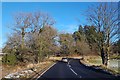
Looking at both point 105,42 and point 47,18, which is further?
point 47,18

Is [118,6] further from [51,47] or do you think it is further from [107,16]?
[51,47]

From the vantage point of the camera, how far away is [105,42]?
42125 millimetres

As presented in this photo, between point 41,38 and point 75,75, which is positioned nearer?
point 75,75

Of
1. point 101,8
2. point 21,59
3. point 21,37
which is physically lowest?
Answer: point 21,59

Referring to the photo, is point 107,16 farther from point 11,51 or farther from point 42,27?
point 42,27

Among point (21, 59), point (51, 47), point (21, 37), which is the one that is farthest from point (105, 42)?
point (51, 47)

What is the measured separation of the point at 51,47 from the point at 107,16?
3175cm

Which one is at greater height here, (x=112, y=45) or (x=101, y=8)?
(x=101, y=8)

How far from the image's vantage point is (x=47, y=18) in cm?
6150

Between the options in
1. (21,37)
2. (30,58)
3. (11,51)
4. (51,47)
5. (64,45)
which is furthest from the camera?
(64,45)

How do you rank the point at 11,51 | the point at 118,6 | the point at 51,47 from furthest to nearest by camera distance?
the point at 51,47
the point at 11,51
the point at 118,6

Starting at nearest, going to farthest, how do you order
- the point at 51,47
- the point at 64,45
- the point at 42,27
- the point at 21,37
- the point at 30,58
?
the point at 30,58 < the point at 21,37 < the point at 42,27 < the point at 51,47 < the point at 64,45

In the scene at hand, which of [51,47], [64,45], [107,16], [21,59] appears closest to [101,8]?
[107,16]

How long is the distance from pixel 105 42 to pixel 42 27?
2188 centimetres
